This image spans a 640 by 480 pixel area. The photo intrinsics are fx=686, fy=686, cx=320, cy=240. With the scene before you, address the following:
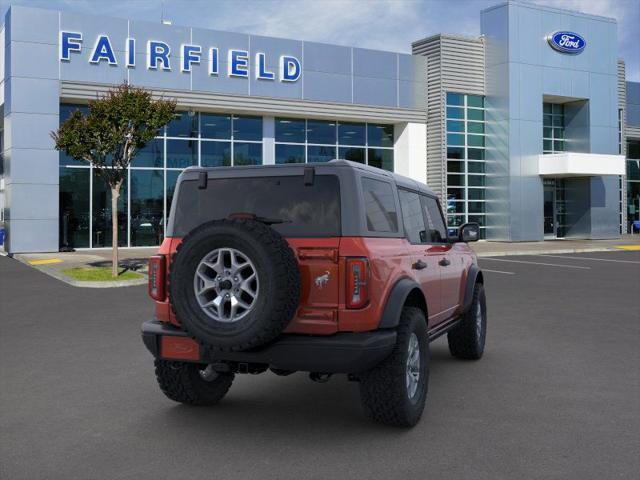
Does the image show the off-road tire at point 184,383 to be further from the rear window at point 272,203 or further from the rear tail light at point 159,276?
the rear window at point 272,203

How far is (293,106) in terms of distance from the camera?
27.9 meters

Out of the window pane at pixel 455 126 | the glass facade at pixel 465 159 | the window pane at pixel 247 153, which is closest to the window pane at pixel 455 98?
the glass facade at pixel 465 159

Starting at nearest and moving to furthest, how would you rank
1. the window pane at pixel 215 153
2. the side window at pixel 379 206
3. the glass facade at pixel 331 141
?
the side window at pixel 379 206
the window pane at pixel 215 153
the glass facade at pixel 331 141

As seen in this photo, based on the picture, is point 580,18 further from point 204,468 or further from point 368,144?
point 204,468

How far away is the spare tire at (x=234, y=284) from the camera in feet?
13.8

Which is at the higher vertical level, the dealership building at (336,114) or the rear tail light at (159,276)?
the dealership building at (336,114)

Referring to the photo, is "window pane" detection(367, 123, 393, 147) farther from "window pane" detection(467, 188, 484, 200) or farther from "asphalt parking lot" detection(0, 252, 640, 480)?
"asphalt parking lot" detection(0, 252, 640, 480)

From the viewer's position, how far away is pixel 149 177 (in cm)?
2620

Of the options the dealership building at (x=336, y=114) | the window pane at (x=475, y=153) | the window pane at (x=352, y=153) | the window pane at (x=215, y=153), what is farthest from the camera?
the window pane at (x=475, y=153)

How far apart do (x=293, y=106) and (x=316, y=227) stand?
23.9m

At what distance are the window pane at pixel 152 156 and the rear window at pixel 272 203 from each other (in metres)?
21.8

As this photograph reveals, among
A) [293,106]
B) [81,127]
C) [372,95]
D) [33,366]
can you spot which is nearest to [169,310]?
[33,366]

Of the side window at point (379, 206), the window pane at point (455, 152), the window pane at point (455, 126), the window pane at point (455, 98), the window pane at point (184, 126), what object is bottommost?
the side window at point (379, 206)

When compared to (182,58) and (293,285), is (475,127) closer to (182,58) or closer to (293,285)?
(182,58)
